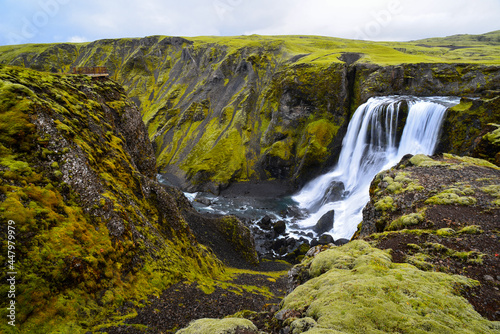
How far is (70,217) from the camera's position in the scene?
40.9 feet

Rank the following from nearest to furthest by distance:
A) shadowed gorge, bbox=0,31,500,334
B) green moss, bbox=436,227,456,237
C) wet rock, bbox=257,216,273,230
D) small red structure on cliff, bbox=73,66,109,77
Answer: shadowed gorge, bbox=0,31,500,334
green moss, bbox=436,227,456,237
small red structure on cliff, bbox=73,66,109,77
wet rock, bbox=257,216,273,230

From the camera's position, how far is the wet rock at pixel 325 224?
140 feet

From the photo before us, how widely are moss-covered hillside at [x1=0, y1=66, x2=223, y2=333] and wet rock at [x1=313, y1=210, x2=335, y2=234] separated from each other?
91.3 feet

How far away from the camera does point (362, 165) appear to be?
168ft

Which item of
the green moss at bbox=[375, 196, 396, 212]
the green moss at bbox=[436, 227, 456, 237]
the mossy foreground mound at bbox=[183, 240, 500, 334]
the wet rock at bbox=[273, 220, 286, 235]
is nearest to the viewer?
the mossy foreground mound at bbox=[183, 240, 500, 334]

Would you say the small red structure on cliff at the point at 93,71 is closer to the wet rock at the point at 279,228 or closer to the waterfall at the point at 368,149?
the wet rock at the point at 279,228

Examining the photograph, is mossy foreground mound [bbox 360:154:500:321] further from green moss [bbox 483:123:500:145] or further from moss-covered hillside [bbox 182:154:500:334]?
green moss [bbox 483:123:500:145]

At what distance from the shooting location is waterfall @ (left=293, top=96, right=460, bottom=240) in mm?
42219

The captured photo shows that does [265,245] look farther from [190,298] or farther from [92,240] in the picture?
[92,240]

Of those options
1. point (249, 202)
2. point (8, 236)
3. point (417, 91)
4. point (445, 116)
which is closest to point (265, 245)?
point (249, 202)

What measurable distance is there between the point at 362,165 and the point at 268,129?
103 feet

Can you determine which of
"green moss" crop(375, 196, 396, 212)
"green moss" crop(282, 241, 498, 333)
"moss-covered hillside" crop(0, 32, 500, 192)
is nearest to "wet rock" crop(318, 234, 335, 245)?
"green moss" crop(375, 196, 396, 212)

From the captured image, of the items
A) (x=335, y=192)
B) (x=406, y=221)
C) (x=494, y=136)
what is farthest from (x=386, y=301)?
(x=335, y=192)

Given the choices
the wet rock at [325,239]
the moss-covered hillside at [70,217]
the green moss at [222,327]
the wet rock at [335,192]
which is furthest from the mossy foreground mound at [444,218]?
the wet rock at [335,192]
